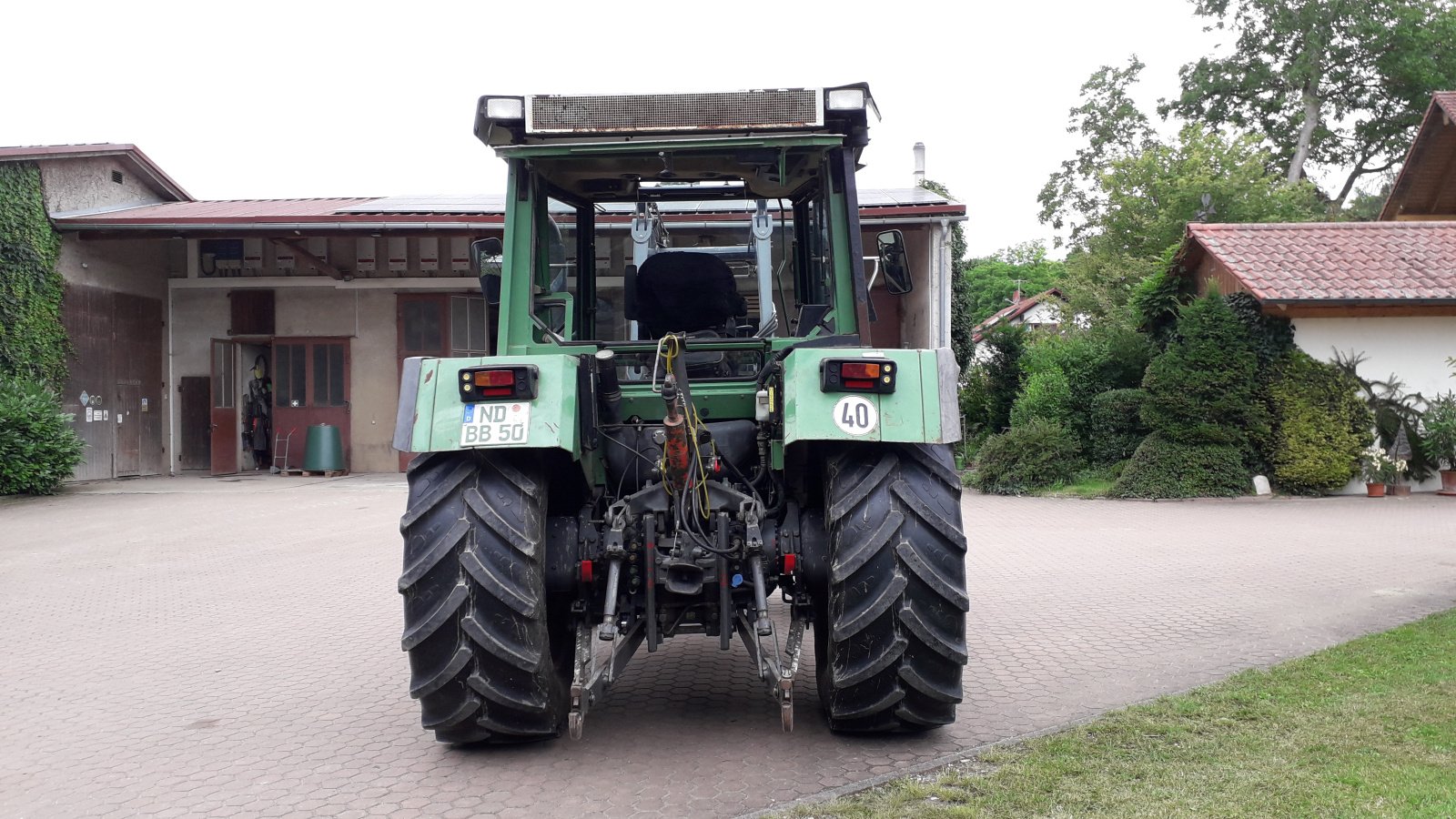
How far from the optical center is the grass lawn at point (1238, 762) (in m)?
3.89

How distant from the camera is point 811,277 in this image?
573cm

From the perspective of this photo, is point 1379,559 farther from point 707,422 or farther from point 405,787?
point 405,787

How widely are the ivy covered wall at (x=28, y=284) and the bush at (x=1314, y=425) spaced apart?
61.4 feet

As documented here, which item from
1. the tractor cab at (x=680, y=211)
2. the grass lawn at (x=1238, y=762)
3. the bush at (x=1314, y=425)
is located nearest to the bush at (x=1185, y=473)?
the bush at (x=1314, y=425)

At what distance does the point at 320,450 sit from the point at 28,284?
17.6 ft

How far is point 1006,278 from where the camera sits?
208 feet

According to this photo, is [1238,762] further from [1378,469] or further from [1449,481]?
[1449,481]

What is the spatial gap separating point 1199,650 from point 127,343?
2002 cm

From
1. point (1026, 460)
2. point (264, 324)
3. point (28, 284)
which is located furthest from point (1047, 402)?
point (28, 284)

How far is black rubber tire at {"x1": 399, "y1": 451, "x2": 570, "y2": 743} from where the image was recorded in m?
4.34

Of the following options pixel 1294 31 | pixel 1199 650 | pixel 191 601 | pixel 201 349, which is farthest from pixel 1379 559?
pixel 1294 31

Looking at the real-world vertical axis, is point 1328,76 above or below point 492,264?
above

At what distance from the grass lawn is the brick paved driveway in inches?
12.7

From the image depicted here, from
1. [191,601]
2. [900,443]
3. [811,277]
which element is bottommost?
[191,601]
